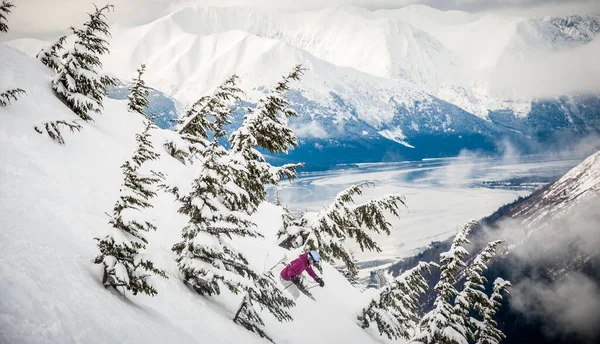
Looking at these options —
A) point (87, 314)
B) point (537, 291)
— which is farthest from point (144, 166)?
point (537, 291)

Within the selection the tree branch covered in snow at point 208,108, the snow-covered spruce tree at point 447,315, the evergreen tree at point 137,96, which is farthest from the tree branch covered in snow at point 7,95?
the snow-covered spruce tree at point 447,315

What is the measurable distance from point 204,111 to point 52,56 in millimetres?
6756

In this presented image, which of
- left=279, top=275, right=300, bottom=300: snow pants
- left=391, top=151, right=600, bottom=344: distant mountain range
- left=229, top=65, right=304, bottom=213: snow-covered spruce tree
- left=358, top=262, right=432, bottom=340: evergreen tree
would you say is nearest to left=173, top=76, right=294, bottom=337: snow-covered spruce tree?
left=279, top=275, right=300, bottom=300: snow pants

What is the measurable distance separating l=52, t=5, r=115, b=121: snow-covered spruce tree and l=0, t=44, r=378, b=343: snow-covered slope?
60 cm

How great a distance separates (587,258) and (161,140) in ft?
760

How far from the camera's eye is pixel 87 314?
4.45m

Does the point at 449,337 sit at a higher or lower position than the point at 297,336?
higher

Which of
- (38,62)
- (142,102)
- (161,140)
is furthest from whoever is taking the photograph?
(142,102)

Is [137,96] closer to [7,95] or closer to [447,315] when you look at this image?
[7,95]

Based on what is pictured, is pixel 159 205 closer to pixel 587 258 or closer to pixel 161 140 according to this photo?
pixel 161 140

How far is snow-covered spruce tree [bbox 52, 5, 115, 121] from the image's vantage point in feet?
41.7

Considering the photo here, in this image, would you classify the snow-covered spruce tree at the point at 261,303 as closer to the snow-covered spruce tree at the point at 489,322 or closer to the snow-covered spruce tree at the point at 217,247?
the snow-covered spruce tree at the point at 217,247

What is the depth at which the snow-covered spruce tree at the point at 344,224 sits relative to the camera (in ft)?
42.1

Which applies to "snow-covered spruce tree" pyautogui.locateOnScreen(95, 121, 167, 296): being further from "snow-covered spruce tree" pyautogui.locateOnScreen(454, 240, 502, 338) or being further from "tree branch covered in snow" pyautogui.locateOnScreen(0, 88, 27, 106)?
"snow-covered spruce tree" pyautogui.locateOnScreen(454, 240, 502, 338)
